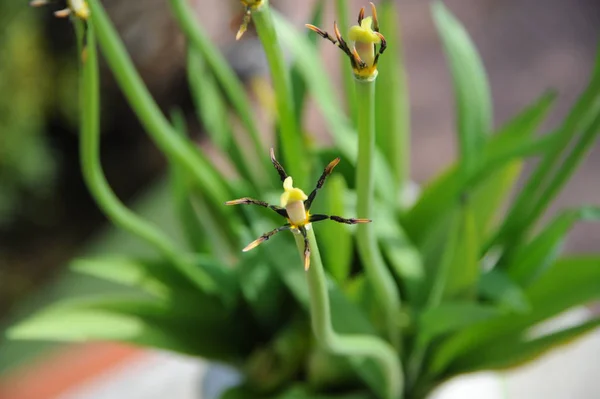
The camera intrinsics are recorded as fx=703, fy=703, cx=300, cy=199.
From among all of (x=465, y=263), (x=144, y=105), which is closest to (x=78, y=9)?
(x=144, y=105)

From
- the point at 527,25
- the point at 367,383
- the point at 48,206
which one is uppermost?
the point at 527,25

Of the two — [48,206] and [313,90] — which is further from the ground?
[48,206]

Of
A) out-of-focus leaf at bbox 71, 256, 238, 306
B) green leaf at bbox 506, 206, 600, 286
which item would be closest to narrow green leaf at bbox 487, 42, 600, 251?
green leaf at bbox 506, 206, 600, 286

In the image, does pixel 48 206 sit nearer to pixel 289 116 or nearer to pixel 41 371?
pixel 41 371

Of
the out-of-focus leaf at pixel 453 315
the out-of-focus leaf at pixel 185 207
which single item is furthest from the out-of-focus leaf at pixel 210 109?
the out-of-focus leaf at pixel 453 315

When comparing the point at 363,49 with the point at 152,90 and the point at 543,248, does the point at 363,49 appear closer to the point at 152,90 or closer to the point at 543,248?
the point at 543,248

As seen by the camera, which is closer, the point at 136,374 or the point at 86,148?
the point at 86,148

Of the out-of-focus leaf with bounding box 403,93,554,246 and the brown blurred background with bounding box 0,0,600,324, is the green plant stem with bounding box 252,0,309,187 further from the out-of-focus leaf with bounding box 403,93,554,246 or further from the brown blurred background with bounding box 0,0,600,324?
the brown blurred background with bounding box 0,0,600,324

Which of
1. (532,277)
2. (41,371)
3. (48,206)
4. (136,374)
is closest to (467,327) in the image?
(532,277)
